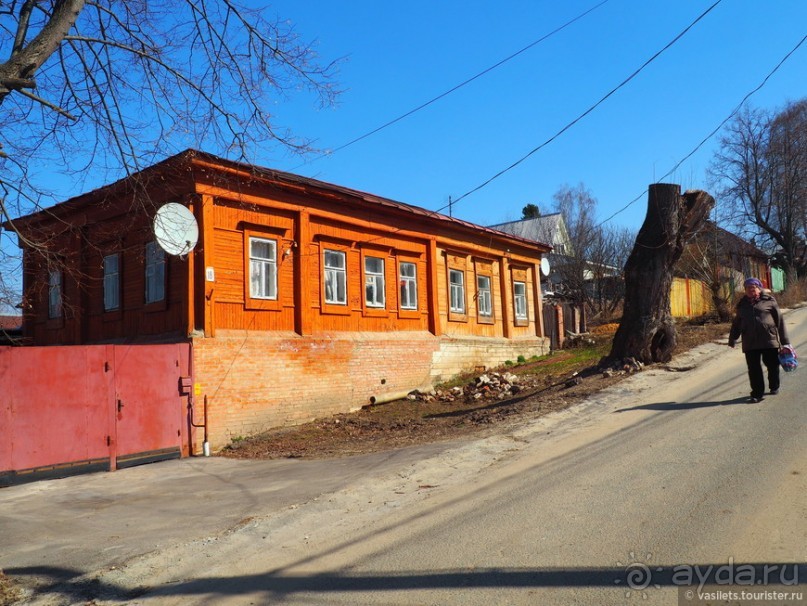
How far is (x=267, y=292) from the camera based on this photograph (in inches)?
582

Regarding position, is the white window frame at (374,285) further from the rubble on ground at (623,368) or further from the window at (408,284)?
the rubble on ground at (623,368)

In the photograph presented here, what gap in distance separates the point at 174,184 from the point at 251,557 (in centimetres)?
994

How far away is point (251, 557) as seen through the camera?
18.5 feet

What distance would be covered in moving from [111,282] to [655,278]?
40.6 feet

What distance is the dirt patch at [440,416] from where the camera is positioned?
10.9 meters

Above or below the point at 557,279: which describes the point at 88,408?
below

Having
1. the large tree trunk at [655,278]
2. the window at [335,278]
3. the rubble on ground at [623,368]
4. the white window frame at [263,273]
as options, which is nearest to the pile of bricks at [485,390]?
the rubble on ground at [623,368]

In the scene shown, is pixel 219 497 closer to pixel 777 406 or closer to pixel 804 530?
pixel 804 530

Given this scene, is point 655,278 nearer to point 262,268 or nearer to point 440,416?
point 440,416

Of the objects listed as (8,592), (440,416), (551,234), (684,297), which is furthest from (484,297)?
Answer: (551,234)

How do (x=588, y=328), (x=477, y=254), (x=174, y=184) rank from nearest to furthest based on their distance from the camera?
(x=174, y=184), (x=477, y=254), (x=588, y=328)

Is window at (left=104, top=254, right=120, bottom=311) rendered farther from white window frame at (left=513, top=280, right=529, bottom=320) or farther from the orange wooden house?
white window frame at (left=513, top=280, right=529, bottom=320)

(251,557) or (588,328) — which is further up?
(588,328)

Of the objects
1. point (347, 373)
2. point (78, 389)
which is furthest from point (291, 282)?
point (78, 389)
